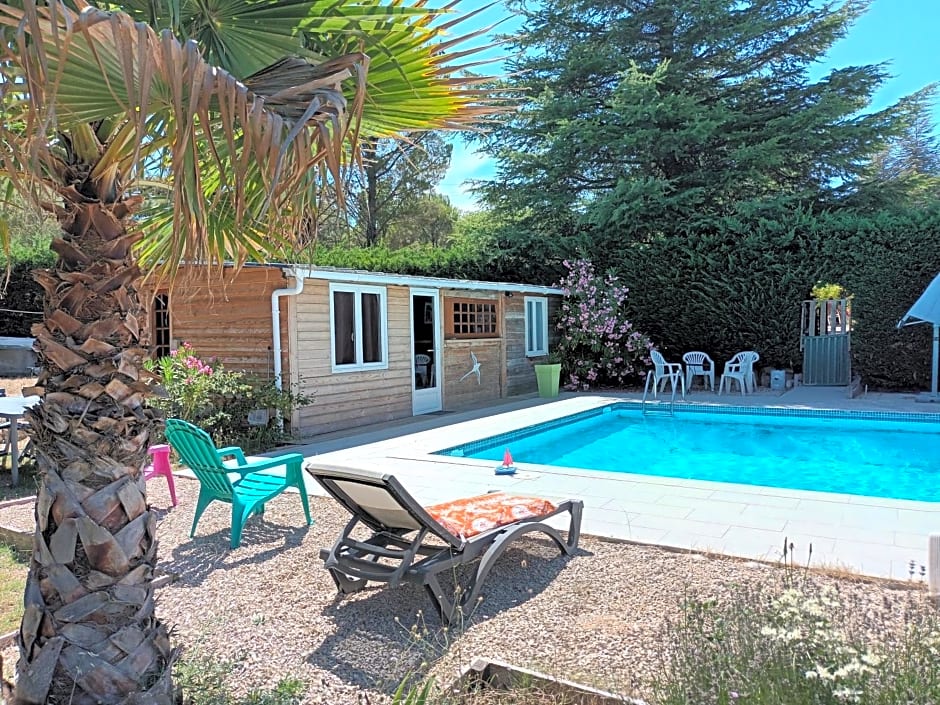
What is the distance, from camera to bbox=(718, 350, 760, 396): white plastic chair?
13.8 metres

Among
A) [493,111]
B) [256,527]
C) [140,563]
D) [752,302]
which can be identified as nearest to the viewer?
[140,563]

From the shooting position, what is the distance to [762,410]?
38.8ft

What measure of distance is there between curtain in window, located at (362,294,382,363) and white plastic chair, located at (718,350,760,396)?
271 inches

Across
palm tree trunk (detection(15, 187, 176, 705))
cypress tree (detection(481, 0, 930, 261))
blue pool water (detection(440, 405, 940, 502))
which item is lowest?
blue pool water (detection(440, 405, 940, 502))

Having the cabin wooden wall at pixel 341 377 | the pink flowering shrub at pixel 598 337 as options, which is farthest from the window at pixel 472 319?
the pink flowering shrub at pixel 598 337

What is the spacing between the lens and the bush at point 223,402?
28.2ft

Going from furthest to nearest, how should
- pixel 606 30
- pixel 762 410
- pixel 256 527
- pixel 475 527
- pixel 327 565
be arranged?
pixel 606 30 → pixel 762 410 → pixel 256 527 → pixel 475 527 → pixel 327 565

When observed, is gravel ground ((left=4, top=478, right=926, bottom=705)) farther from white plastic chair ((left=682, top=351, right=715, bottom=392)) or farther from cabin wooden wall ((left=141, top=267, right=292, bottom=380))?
white plastic chair ((left=682, top=351, right=715, bottom=392))

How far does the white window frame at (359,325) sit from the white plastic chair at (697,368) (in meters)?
6.70

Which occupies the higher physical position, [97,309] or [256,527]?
[97,309]

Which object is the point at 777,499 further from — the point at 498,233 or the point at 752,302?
the point at 498,233

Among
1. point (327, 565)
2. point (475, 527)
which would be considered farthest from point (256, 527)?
point (475, 527)

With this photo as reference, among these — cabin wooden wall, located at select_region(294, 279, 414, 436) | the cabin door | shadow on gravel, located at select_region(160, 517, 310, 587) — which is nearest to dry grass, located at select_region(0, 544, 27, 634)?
shadow on gravel, located at select_region(160, 517, 310, 587)

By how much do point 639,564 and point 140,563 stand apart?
3018 millimetres
